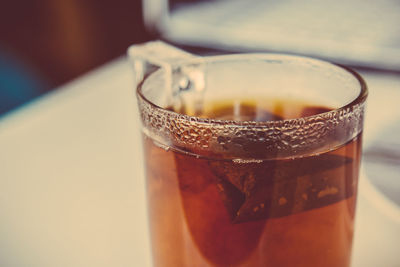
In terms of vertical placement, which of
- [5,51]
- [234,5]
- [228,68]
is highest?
[228,68]

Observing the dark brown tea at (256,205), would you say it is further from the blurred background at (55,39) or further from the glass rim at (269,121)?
the blurred background at (55,39)

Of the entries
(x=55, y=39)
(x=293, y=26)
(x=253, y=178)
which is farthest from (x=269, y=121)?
(x=55, y=39)

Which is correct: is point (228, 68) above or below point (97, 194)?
above

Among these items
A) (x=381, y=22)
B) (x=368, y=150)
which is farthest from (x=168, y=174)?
(x=381, y=22)

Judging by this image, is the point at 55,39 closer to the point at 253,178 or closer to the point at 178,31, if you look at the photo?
the point at 178,31

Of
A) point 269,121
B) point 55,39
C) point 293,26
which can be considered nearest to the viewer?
point 269,121

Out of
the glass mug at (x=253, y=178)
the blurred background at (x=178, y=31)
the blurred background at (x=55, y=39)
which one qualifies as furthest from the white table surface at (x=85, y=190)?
the blurred background at (x=55, y=39)

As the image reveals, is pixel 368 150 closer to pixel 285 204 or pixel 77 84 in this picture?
pixel 285 204
